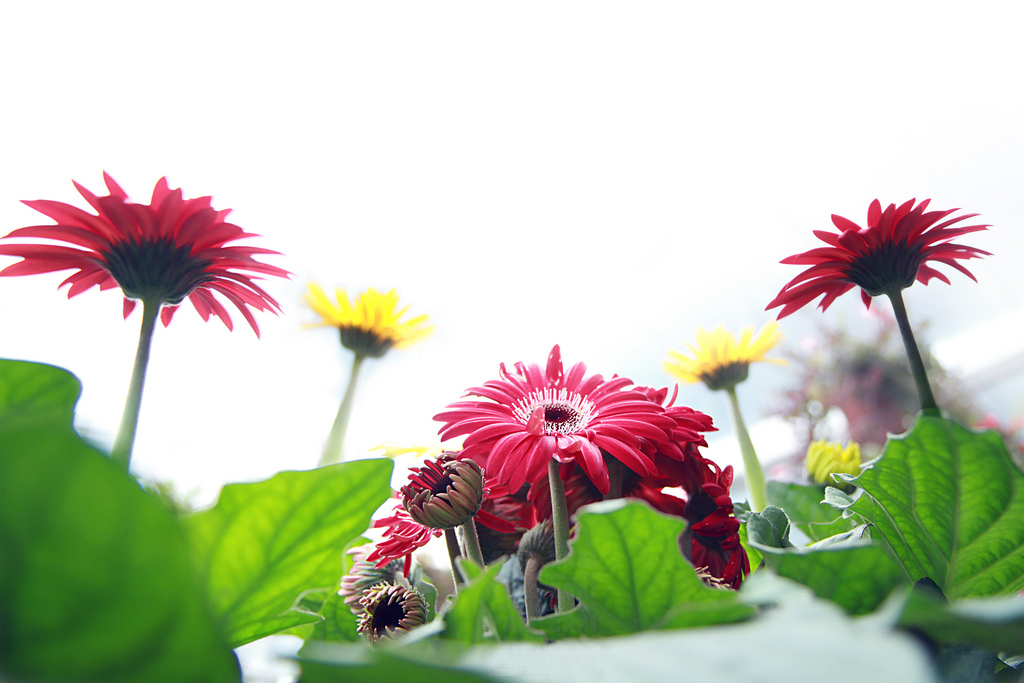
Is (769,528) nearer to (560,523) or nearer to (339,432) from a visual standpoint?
(560,523)

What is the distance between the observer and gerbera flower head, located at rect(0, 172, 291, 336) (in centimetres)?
18

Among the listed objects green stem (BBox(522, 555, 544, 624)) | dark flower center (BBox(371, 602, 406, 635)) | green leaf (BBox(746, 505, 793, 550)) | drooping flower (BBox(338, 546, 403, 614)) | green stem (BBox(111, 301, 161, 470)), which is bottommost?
dark flower center (BBox(371, 602, 406, 635))

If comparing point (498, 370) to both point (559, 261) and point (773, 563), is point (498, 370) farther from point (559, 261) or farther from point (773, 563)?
point (559, 261)

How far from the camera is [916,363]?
0.58ft

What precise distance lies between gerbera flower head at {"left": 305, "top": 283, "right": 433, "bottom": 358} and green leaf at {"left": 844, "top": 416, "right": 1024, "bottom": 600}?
37 cm

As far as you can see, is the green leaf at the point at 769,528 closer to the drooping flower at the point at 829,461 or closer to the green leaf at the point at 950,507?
the green leaf at the point at 950,507

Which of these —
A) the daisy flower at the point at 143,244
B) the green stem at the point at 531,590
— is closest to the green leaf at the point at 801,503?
the green stem at the point at 531,590

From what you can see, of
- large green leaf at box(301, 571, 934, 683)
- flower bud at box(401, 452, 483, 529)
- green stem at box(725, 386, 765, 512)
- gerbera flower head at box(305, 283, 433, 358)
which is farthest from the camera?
gerbera flower head at box(305, 283, 433, 358)

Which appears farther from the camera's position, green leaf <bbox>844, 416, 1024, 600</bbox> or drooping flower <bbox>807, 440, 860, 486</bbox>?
drooping flower <bbox>807, 440, 860, 486</bbox>

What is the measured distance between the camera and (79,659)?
0.07 m

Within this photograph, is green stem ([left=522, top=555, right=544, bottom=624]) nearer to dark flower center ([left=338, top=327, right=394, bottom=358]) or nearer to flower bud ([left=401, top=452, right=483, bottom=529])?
flower bud ([left=401, top=452, right=483, bottom=529])

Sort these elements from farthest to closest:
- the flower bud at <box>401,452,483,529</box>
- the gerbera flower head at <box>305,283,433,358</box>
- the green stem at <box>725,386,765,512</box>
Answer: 1. the gerbera flower head at <box>305,283,433,358</box>
2. the green stem at <box>725,386,765,512</box>
3. the flower bud at <box>401,452,483,529</box>

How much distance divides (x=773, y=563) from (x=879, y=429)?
5.45 ft

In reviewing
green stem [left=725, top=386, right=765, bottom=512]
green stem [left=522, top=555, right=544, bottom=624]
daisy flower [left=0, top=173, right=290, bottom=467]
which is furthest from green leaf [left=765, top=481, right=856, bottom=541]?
daisy flower [left=0, top=173, right=290, bottom=467]
